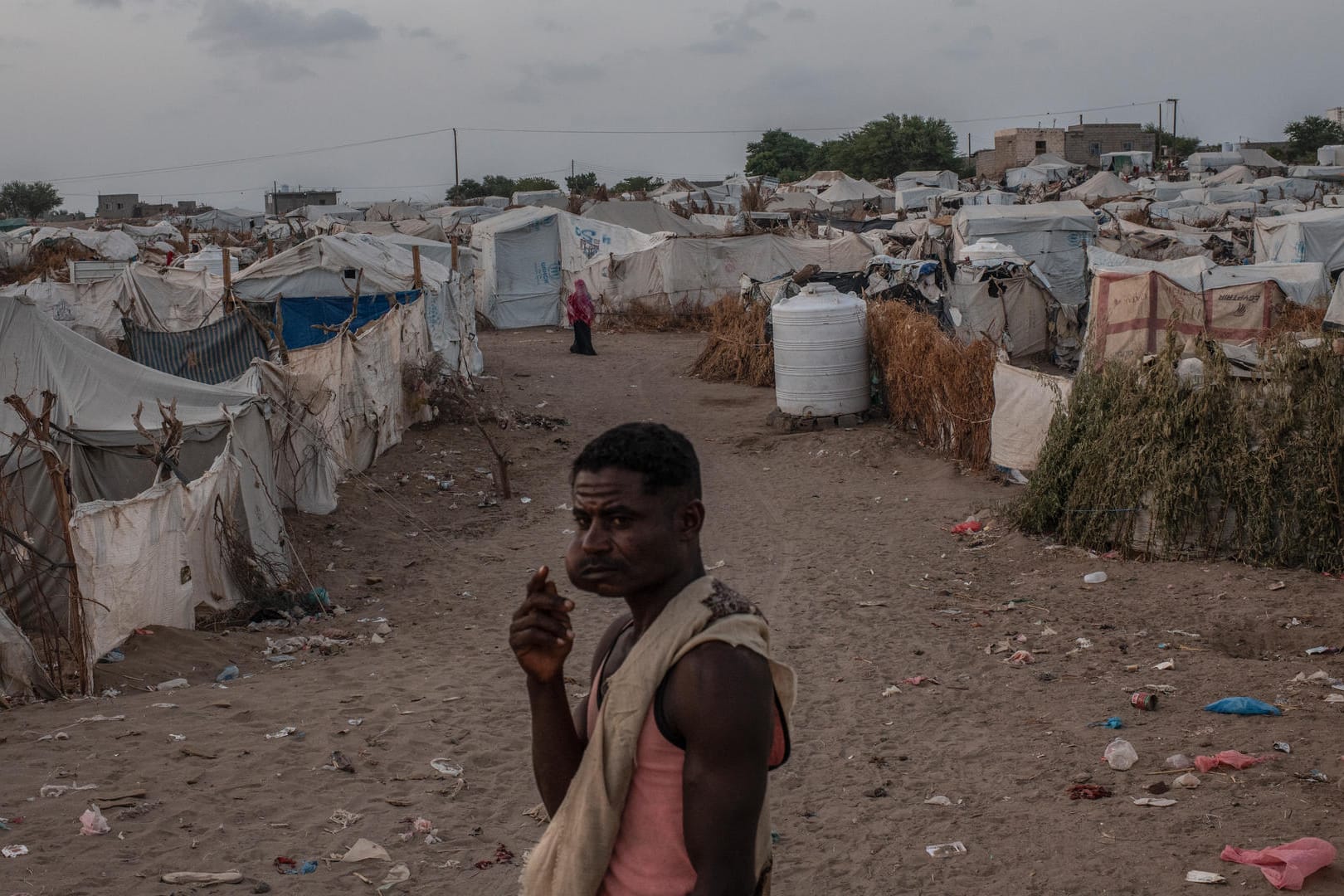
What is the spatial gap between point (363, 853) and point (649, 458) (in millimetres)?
3533

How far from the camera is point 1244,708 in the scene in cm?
599

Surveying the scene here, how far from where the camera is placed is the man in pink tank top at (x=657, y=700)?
1.85m

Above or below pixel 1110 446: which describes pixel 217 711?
below

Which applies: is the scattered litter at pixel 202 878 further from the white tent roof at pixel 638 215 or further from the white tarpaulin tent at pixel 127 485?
the white tent roof at pixel 638 215

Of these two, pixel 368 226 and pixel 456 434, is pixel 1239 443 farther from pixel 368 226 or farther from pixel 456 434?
pixel 368 226

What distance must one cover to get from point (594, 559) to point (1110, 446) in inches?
310

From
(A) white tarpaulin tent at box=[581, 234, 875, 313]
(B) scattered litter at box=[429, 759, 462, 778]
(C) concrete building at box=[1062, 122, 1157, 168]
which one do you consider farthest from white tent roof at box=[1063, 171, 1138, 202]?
(B) scattered litter at box=[429, 759, 462, 778]

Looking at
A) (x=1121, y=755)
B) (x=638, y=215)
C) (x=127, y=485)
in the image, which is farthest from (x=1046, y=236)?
(x=1121, y=755)

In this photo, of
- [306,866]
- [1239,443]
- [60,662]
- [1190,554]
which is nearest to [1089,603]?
[1190,554]

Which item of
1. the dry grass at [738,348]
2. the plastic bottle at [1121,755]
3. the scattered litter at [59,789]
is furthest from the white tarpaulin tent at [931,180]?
the scattered litter at [59,789]

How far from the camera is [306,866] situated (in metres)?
4.84

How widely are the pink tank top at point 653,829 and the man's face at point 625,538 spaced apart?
22 cm

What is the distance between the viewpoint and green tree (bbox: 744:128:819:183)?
75875mm

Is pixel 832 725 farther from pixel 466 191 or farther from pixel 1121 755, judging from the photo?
pixel 466 191
